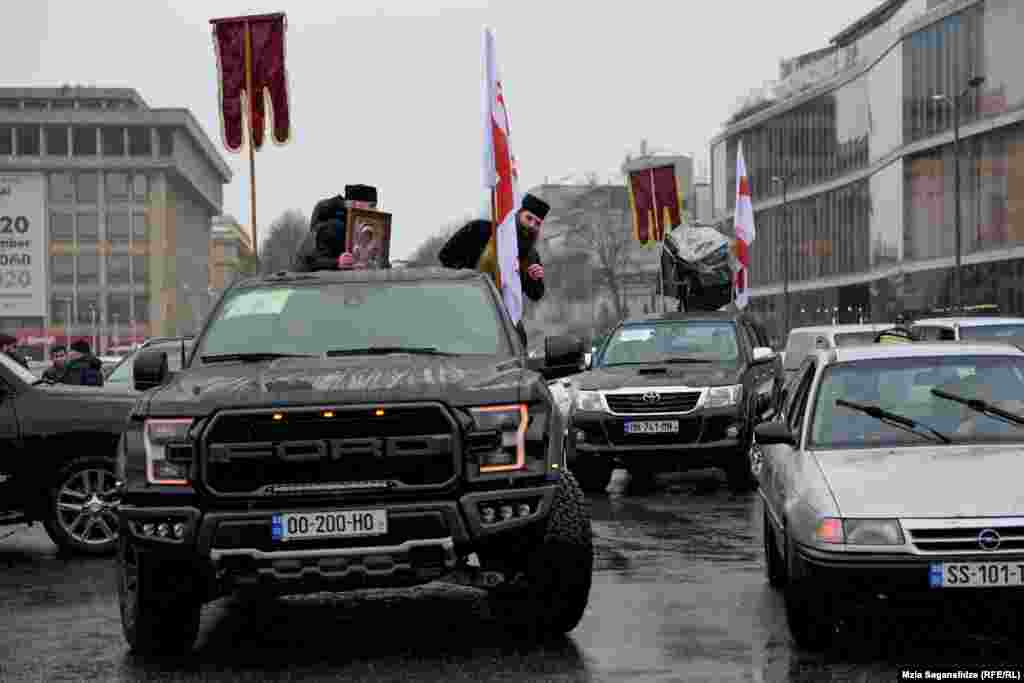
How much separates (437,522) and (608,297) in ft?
409

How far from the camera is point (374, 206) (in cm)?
1436

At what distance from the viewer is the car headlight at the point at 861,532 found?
751 centimetres

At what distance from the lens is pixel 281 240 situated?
152625mm

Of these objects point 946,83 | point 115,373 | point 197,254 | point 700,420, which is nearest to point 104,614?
point 700,420

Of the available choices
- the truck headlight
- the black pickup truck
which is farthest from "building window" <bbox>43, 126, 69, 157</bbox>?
the truck headlight

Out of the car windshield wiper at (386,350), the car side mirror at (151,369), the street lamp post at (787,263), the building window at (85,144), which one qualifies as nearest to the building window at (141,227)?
the building window at (85,144)

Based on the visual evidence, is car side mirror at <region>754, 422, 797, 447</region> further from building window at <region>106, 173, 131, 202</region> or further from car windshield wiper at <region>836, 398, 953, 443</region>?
building window at <region>106, 173, 131, 202</region>

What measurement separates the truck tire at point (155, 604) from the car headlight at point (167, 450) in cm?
39

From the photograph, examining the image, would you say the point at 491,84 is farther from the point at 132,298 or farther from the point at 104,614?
the point at 132,298

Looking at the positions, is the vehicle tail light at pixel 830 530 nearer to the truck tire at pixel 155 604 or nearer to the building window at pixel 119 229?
the truck tire at pixel 155 604

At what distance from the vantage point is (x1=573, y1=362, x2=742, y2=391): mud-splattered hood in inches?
672

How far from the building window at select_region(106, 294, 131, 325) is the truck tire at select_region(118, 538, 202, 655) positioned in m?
144

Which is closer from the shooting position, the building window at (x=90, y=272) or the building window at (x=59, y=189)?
the building window at (x=59, y=189)

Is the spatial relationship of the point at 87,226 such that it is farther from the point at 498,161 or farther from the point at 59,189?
the point at 498,161
